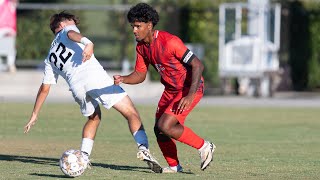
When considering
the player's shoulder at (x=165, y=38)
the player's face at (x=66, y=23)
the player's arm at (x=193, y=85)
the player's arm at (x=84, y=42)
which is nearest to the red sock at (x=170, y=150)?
the player's arm at (x=193, y=85)

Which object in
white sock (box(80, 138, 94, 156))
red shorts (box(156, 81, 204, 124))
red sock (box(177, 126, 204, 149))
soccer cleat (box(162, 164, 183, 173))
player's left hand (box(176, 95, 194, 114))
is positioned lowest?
soccer cleat (box(162, 164, 183, 173))

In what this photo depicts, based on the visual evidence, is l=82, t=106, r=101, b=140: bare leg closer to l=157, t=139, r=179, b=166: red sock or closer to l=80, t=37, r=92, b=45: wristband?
l=157, t=139, r=179, b=166: red sock

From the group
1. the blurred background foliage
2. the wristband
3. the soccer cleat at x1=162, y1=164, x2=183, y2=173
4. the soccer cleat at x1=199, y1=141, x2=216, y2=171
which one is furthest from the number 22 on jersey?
the blurred background foliage

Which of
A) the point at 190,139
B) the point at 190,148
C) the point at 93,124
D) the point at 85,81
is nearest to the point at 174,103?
the point at 190,139

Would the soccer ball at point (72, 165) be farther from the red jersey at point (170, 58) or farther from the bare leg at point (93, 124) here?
the red jersey at point (170, 58)

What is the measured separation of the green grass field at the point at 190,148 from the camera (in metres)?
12.2

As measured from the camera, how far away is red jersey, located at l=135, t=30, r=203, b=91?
38.4 ft

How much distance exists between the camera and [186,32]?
35.0 meters

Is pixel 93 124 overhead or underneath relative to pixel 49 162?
overhead

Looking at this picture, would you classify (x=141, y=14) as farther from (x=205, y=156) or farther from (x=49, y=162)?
(x=49, y=162)

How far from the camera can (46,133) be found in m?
18.7

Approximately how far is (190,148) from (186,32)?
1926 centimetres

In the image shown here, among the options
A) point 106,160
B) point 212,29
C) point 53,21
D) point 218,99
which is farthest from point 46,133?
point 212,29

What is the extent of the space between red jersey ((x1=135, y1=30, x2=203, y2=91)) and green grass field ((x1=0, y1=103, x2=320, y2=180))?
3.42 ft
